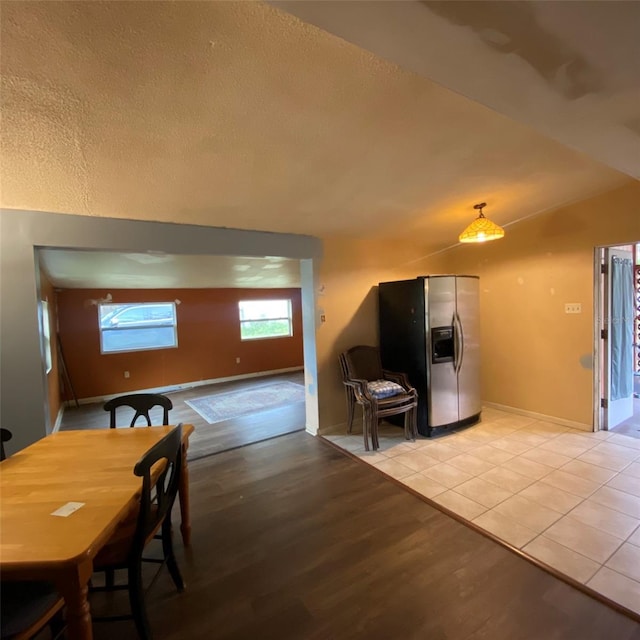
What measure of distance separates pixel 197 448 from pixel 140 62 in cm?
341

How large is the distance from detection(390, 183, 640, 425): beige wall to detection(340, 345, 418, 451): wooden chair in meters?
1.41

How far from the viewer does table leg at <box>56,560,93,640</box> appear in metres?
1.07

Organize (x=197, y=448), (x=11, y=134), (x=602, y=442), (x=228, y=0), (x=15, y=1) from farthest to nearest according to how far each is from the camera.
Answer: (x=197, y=448), (x=602, y=442), (x=11, y=134), (x=228, y=0), (x=15, y=1)

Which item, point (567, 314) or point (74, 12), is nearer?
point (74, 12)

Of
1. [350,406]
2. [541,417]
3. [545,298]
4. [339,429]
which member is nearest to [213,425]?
[339,429]

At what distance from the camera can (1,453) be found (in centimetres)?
176

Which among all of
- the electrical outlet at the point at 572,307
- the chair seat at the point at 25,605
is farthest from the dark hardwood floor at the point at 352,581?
the electrical outlet at the point at 572,307

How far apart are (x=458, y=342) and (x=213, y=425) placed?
3200 millimetres

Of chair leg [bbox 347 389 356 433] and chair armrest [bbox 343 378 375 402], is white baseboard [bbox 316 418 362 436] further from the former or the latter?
chair armrest [bbox 343 378 375 402]

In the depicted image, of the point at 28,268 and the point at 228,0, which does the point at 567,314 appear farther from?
the point at 28,268

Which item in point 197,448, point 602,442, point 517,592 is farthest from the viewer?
point 197,448

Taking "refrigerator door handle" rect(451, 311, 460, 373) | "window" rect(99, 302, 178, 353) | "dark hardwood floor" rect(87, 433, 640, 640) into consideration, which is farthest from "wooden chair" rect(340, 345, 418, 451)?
"window" rect(99, 302, 178, 353)

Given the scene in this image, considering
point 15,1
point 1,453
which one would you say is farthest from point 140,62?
point 1,453

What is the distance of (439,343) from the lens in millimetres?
3600
